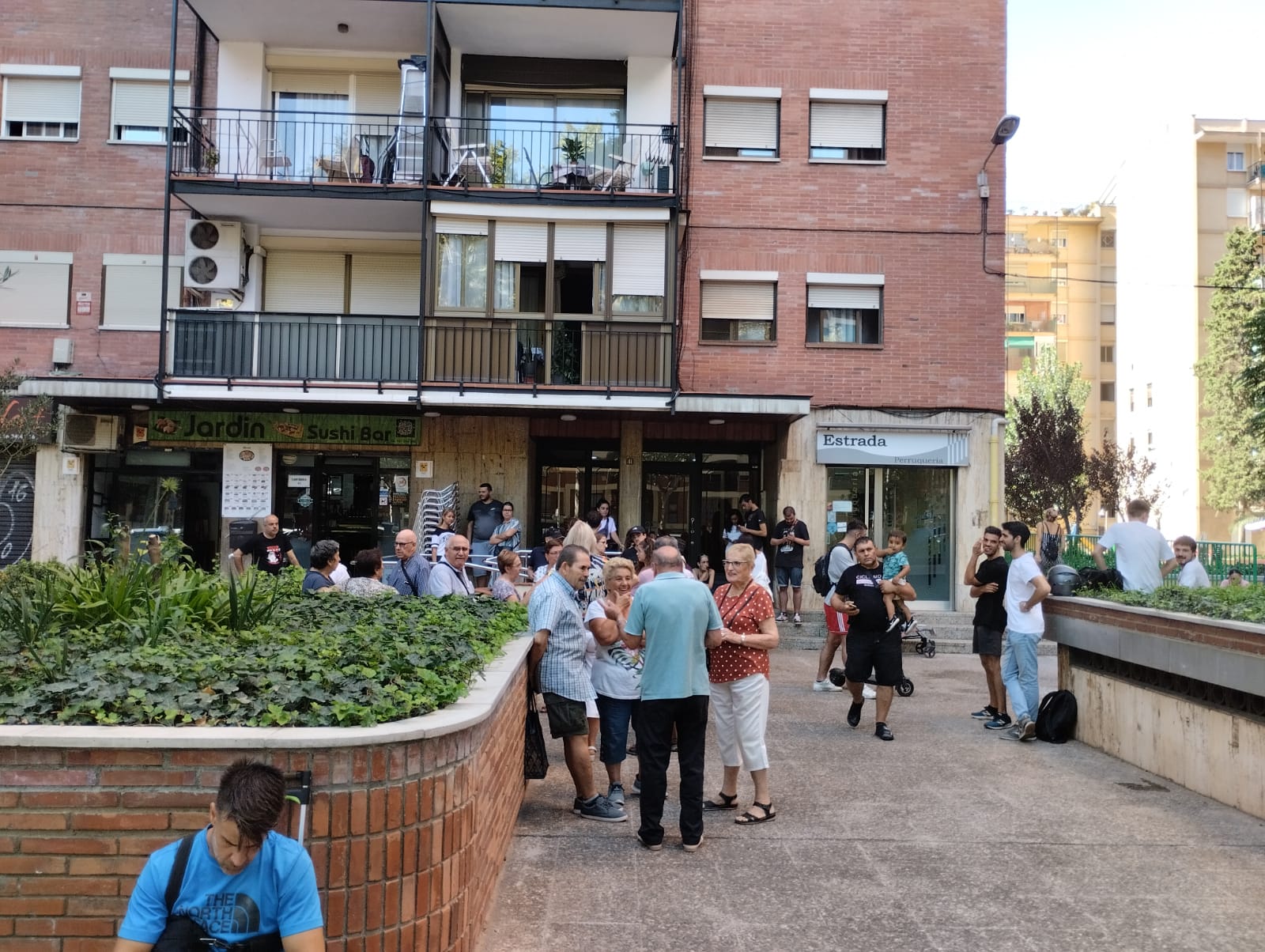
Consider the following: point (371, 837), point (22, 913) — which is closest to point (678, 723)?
point (371, 837)

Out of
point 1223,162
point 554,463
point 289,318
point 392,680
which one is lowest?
point 392,680

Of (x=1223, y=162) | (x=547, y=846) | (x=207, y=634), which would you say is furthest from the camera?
(x=1223, y=162)

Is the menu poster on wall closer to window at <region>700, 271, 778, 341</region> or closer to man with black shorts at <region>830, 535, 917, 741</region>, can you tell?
window at <region>700, 271, 778, 341</region>

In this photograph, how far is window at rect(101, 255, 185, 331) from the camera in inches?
714

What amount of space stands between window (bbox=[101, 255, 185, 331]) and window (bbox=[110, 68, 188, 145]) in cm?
210

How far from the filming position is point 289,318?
18000mm

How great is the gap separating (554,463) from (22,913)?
15518 millimetres

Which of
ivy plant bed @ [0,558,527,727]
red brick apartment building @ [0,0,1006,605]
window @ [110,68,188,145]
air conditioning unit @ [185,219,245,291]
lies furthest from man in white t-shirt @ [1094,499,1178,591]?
window @ [110,68,188,145]

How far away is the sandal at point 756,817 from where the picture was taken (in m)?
6.80

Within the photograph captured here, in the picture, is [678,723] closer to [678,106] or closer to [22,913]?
[22,913]

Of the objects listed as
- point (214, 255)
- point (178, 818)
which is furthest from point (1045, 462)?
point (178, 818)

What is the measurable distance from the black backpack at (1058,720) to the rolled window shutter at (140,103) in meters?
16.6

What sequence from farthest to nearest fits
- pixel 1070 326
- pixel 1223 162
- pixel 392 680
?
pixel 1070 326, pixel 1223 162, pixel 392 680

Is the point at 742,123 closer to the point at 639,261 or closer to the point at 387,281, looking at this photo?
the point at 639,261
